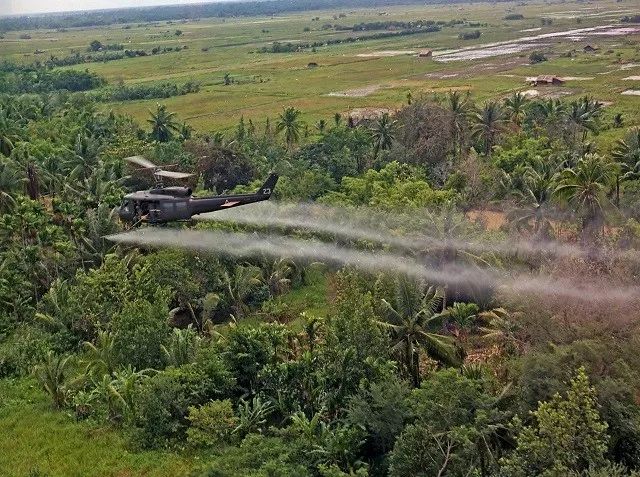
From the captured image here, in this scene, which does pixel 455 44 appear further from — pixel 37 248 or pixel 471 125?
pixel 37 248

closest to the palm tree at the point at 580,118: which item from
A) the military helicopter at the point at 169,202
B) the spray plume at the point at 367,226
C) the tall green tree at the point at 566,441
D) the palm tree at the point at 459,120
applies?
the palm tree at the point at 459,120

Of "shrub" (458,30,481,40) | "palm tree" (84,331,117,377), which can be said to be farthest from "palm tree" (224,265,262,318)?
"shrub" (458,30,481,40)

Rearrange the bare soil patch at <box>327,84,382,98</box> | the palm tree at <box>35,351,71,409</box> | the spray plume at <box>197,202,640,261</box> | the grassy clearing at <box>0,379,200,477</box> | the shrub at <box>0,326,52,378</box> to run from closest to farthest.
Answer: the grassy clearing at <box>0,379,200,477</box> → the palm tree at <box>35,351,71,409</box> → the spray plume at <box>197,202,640,261</box> → the shrub at <box>0,326,52,378</box> → the bare soil patch at <box>327,84,382,98</box>

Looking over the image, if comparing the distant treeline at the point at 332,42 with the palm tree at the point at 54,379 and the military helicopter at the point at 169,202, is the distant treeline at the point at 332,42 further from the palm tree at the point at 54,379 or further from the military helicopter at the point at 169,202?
the palm tree at the point at 54,379

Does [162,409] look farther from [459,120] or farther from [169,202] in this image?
[459,120]

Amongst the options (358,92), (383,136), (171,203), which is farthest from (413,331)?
(358,92)

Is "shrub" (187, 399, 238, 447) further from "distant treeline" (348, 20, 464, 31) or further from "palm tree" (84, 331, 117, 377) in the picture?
"distant treeline" (348, 20, 464, 31)
